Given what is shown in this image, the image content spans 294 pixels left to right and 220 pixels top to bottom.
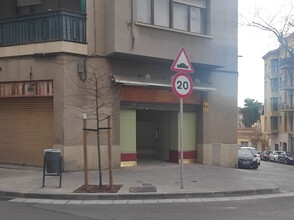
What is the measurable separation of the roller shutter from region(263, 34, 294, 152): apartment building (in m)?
48.8

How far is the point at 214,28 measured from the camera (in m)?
15.7

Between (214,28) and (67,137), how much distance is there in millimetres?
7178

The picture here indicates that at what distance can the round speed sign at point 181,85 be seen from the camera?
9945mm

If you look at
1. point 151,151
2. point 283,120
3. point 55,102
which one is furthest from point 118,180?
point 283,120

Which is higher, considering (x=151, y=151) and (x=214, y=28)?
(x=214, y=28)

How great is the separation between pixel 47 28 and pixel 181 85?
5828 millimetres

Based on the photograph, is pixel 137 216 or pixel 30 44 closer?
pixel 137 216

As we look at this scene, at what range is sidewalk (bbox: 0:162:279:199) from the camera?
9.33 m

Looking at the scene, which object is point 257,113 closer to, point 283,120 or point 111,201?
point 283,120

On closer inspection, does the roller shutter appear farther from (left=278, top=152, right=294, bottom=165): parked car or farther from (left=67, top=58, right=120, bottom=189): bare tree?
(left=278, top=152, right=294, bottom=165): parked car

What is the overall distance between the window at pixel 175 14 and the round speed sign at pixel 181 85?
14.9ft

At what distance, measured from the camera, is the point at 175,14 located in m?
15.0

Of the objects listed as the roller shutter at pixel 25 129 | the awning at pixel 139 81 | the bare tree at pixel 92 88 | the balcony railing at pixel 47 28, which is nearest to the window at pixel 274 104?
the awning at pixel 139 81

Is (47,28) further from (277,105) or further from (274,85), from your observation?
(274,85)
